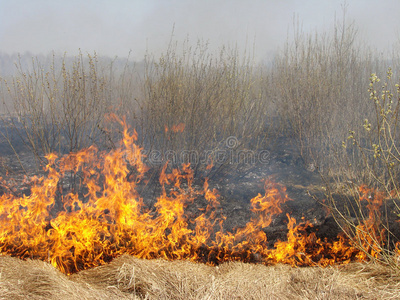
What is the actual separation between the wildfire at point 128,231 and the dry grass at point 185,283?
0.73 metres

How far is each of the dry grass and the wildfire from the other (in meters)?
0.73

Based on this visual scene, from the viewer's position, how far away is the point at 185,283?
242cm

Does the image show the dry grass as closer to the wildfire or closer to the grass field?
the grass field

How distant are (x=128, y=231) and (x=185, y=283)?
63.4 inches

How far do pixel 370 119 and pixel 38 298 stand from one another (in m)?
5.41

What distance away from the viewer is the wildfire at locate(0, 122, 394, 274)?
3.59m

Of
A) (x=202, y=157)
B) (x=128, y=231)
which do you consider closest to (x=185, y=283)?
(x=128, y=231)

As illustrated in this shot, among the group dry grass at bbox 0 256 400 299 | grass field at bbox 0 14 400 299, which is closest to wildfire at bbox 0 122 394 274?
grass field at bbox 0 14 400 299

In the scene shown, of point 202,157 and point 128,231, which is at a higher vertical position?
point 202,157

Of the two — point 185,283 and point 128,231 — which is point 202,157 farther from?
point 185,283

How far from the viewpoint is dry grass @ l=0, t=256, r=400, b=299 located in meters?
2.27

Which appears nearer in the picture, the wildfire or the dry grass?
the dry grass

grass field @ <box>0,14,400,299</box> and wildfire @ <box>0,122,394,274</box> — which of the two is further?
wildfire @ <box>0,122,394,274</box>

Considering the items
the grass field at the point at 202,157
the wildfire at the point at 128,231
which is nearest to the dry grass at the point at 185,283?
the grass field at the point at 202,157
